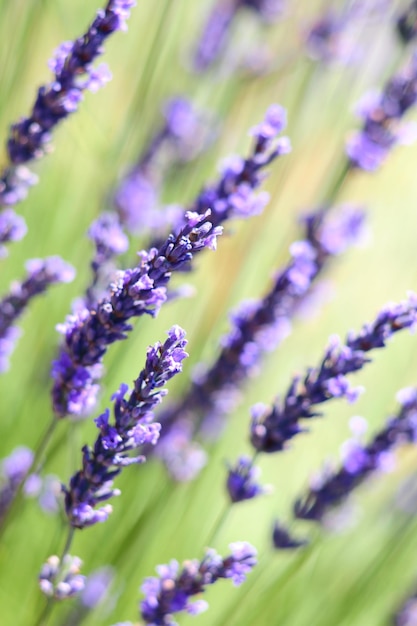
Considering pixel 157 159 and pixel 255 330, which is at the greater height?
pixel 157 159

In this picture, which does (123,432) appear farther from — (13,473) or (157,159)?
(157,159)

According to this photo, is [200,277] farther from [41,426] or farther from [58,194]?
[41,426]

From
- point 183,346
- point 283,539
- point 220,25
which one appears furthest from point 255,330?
point 220,25

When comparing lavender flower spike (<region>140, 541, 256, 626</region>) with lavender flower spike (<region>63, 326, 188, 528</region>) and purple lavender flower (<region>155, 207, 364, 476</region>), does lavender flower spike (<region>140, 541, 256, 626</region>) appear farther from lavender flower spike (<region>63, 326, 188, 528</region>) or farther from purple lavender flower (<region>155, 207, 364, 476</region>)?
purple lavender flower (<region>155, 207, 364, 476</region>)

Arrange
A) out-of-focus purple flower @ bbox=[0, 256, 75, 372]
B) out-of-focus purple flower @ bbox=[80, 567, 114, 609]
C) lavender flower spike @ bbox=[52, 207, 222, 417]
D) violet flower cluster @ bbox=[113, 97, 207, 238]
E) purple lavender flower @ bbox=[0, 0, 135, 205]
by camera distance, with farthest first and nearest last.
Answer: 1. violet flower cluster @ bbox=[113, 97, 207, 238]
2. out-of-focus purple flower @ bbox=[80, 567, 114, 609]
3. out-of-focus purple flower @ bbox=[0, 256, 75, 372]
4. purple lavender flower @ bbox=[0, 0, 135, 205]
5. lavender flower spike @ bbox=[52, 207, 222, 417]

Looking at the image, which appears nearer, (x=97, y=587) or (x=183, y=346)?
(x=183, y=346)

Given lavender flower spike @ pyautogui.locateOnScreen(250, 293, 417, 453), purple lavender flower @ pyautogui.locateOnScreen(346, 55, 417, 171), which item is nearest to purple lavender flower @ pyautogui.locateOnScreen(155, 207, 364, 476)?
purple lavender flower @ pyautogui.locateOnScreen(346, 55, 417, 171)

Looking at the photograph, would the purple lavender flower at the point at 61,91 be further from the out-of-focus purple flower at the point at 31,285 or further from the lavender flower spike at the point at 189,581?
the lavender flower spike at the point at 189,581

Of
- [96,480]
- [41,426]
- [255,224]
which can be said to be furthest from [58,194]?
[96,480]

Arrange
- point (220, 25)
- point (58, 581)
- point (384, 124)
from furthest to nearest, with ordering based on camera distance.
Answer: point (220, 25)
point (384, 124)
point (58, 581)
